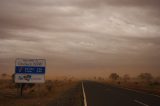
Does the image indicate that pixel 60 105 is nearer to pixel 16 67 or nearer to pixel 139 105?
pixel 139 105

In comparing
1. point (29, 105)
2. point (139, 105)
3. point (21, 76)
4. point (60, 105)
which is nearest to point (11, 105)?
point (29, 105)

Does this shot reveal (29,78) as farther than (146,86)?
No

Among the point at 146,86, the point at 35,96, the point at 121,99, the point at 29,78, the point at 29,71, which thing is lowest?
the point at 146,86

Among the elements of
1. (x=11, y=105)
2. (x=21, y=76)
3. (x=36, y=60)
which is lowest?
(x=11, y=105)

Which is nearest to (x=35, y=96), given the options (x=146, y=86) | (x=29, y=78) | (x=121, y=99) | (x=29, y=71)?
(x=29, y=78)

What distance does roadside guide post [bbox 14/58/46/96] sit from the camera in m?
24.6

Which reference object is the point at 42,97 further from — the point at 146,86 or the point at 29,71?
the point at 146,86

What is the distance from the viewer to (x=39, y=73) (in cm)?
2486

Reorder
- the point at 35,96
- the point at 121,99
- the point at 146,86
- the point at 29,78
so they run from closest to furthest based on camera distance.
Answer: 1. the point at 121,99
2. the point at 29,78
3. the point at 35,96
4. the point at 146,86

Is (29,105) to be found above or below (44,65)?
below

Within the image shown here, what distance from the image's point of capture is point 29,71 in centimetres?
2472

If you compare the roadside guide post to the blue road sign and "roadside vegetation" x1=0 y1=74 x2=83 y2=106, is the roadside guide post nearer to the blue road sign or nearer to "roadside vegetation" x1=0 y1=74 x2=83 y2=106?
the blue road sign

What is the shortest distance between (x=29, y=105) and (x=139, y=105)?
24.2ft

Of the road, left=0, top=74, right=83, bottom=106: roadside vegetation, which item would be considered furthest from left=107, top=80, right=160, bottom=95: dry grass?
left=0, top=74, right=83, bottom=106: roadside vegetation
